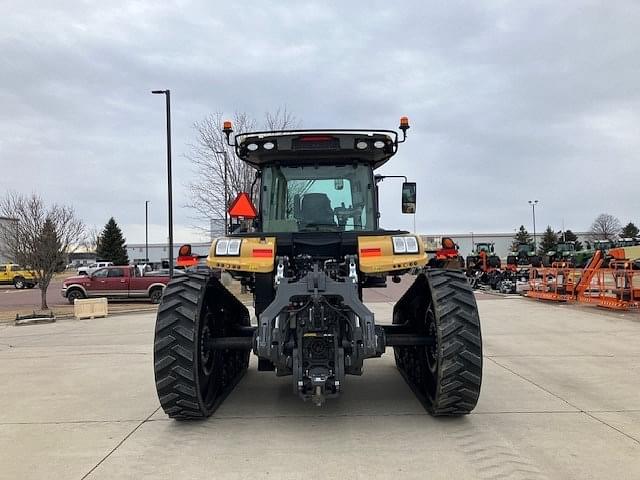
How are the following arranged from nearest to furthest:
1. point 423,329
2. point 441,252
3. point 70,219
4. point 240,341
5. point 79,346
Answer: point 240,341 < point 423,329 < point 441,252 < point 79,346 < point 70,219

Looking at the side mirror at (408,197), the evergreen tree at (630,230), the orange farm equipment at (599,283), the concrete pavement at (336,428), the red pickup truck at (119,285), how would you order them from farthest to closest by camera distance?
the evergreen tree at (630,230) → the red pickup truck at (119,285) → the orange farm equipment at (599,283) → the side mirror at (408,197) → the concrete pavement at (336,428)

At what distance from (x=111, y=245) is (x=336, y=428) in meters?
62.7

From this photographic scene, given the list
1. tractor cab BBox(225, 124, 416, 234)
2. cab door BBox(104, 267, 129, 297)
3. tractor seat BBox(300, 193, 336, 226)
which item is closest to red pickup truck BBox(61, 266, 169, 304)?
cab door BBox(104, 267, 129, 297)

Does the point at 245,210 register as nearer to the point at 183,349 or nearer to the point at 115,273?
the point at 183,349

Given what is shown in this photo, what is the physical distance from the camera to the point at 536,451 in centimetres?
470

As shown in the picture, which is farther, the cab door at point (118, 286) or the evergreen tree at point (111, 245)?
the evergreen tree at point (111, 245)

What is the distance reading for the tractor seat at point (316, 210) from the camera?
6.42 m

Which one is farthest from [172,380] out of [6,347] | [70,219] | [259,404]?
[70,219]

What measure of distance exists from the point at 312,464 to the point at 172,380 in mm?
1559

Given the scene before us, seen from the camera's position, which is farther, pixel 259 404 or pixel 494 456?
pixel 259 404

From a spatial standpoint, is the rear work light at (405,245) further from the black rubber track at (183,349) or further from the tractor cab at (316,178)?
the black rubber track at (183,349)

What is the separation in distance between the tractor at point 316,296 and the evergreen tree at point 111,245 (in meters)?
59.9

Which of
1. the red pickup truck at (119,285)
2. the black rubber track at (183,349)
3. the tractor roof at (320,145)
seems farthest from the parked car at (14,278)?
the black rubber track at (183,349)

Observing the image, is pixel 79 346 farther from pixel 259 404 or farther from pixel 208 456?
pixel 208 456
